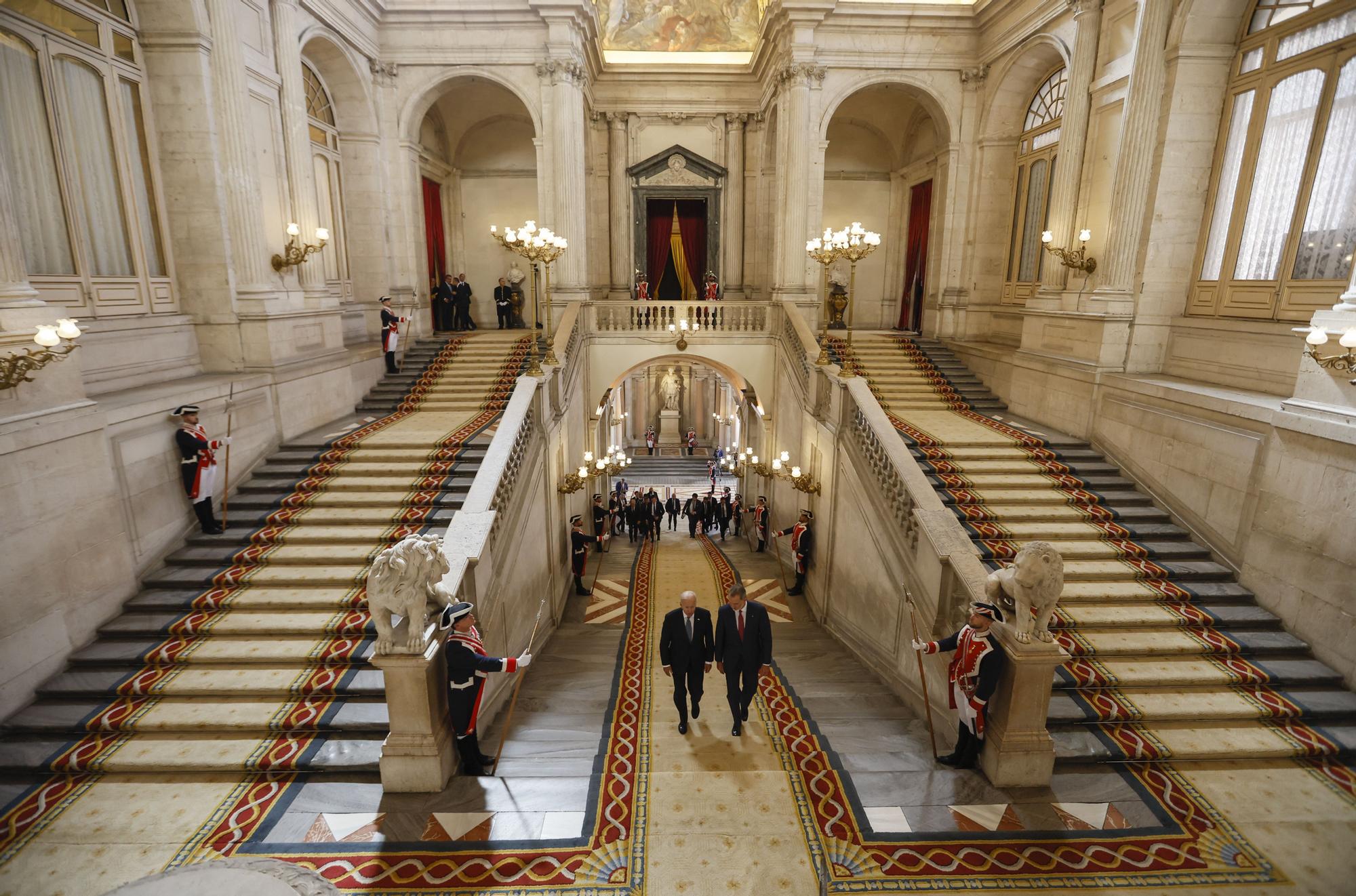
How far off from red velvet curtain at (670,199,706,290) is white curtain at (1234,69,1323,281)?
12.4m

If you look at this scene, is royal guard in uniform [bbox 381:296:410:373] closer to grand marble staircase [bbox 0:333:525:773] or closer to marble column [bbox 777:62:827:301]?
grand marble staircase [bbox 0:333:525:773]

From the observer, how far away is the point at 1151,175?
9328 mm

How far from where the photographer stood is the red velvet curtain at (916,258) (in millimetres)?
16781

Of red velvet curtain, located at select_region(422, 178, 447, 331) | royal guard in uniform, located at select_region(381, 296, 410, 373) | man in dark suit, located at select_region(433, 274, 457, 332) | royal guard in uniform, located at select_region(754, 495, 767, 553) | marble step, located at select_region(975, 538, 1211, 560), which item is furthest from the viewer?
red velvet curtain, located at select_region(422, 178, 447, 331)

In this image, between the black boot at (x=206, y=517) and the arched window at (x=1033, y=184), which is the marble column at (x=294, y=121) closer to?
the black boot at (x=206, y=517)

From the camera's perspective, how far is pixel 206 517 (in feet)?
24.7

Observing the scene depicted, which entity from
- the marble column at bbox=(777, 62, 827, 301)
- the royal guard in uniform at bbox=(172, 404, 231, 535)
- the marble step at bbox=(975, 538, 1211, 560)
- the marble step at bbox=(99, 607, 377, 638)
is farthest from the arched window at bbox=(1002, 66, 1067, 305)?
the royal guard in uniform at bbox=(172, 404, 231, 535)

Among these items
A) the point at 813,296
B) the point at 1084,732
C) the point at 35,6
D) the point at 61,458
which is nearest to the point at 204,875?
the point at 61,458

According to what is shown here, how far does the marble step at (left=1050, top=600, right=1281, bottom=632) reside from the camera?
6613 millimetres

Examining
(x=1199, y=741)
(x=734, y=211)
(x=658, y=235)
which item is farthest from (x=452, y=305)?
(x=1199, y=741)

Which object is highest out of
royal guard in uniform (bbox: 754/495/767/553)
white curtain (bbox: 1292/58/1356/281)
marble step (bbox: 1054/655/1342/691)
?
white curtain (bbox: 1292/58/1356/281)

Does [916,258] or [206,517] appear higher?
[916,258]

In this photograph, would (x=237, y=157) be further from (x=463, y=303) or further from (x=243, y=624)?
(x=463, y=303)

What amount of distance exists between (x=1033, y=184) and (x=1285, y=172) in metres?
5.65
